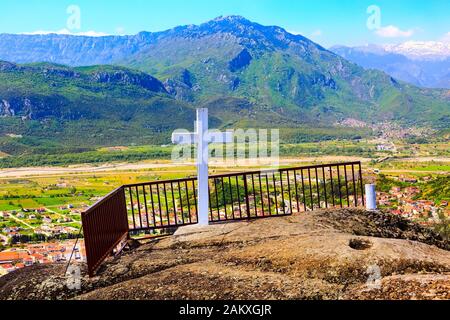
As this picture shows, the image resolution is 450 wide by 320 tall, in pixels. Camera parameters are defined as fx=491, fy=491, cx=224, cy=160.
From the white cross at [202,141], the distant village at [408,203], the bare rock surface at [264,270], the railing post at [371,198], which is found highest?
the white cross at [202,141]

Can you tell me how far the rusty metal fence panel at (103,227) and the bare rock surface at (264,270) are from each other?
222 millimetres

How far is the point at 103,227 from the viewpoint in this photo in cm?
702

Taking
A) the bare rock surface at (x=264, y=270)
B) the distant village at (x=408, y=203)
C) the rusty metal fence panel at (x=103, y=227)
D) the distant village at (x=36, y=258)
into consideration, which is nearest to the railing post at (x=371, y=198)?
the bare rock surface at (x=264, y=270)

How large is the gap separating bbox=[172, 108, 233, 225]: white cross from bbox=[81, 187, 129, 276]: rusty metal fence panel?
1295 mm

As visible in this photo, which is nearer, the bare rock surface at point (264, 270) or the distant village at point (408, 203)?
the bare rock surface at point (264, 270)

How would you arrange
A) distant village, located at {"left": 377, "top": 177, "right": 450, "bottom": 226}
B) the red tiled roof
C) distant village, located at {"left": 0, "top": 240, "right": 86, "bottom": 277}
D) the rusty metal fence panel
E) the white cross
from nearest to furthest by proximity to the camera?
the rusty metal fence panel → the white cross → distant village, located at {"left": 0, "top": 240, "right": 86, "bottom": 277} → the red tiled roof → distant village, located at {"left": 377, "top": 177, "right": 450, "bottom": 226}

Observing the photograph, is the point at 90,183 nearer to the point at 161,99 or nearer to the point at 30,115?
the point at 30,115

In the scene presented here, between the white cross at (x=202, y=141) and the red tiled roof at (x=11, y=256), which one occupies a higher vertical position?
the white cross at (x=202, y=141)

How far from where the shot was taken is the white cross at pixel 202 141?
8094mm

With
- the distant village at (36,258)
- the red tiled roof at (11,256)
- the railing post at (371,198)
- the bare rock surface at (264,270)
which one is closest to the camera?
the bare rock surface at (264,270)

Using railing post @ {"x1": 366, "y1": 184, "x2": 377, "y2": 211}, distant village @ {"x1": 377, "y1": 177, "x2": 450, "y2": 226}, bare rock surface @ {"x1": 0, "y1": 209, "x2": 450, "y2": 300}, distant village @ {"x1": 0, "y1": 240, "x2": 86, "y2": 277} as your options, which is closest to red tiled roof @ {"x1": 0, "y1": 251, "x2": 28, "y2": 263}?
distant village @ {"x1": 0, "y1": 240, "x2": 86, "y2": 277}

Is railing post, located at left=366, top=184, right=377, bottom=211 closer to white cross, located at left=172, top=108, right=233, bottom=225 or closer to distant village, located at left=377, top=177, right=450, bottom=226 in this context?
white cross, located at left=172, top=108, right=233, bottom=225

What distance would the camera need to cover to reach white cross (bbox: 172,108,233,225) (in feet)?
26.6

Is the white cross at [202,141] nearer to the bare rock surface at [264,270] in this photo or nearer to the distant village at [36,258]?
the bare rock surface at [264,270]
